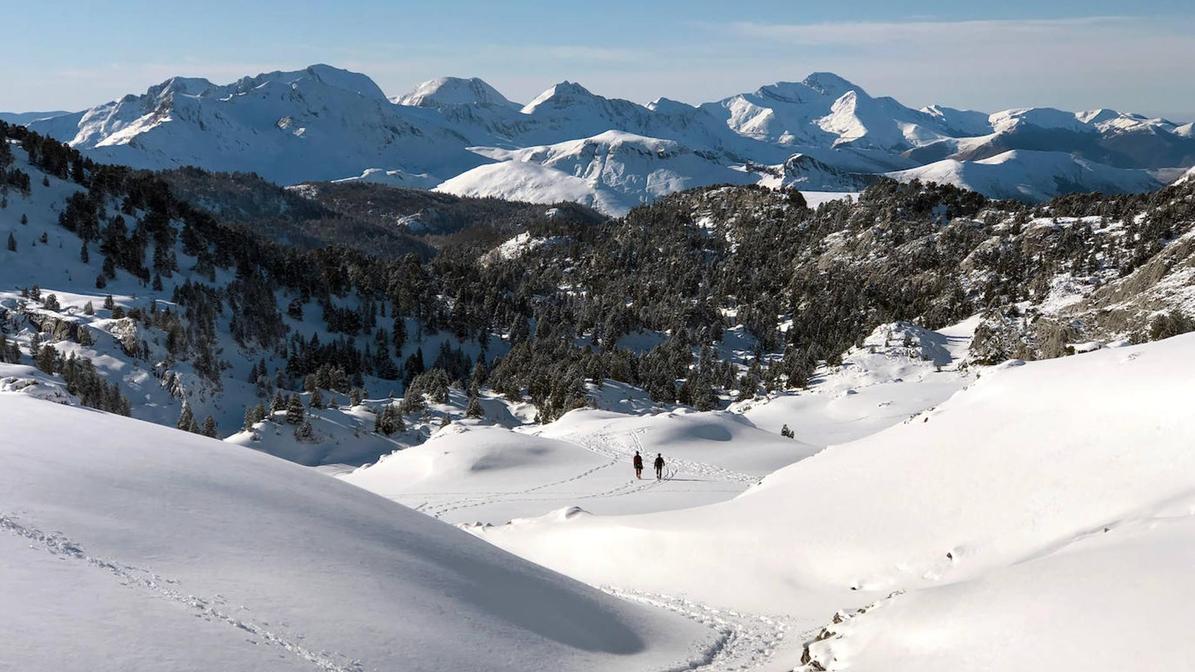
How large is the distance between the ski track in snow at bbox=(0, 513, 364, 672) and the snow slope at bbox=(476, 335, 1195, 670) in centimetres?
790

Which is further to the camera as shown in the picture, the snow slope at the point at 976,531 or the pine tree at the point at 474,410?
the pine tree at the point at 474,410

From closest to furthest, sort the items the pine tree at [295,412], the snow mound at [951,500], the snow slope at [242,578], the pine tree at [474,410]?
the snow slope at [242,578]
the snow mound at [951,500]
the pine tree at [295,412]
the pine tree at [474,410]

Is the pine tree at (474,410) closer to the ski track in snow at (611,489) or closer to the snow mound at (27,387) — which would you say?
the ski track in snow at (611,489)

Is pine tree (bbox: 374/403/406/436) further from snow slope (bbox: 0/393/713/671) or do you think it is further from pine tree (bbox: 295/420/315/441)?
snow slope (bbox: 0/393/713/671)

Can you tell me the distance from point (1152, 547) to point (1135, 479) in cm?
481

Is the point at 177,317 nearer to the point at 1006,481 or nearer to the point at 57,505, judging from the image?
the point at 57,505

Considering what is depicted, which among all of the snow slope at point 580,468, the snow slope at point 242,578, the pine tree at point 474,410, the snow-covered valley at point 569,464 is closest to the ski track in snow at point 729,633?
the snow-covered valley at point 569,464

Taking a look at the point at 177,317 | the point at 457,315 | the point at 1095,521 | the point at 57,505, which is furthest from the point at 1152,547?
the point at 457,315

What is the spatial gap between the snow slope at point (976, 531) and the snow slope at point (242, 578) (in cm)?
432

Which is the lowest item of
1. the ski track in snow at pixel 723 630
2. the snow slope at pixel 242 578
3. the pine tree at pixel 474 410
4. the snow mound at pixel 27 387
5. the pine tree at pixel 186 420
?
the pine tree at pixel 474 410

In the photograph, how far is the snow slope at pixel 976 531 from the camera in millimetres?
10789

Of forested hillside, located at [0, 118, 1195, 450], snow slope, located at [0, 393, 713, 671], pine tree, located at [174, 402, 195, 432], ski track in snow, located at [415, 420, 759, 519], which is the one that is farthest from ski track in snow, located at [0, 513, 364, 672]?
pine tree, located at [174, 402, 195, 432]

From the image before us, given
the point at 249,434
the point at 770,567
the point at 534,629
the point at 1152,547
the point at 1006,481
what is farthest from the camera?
the point at 249,434

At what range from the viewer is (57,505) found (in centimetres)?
1147
